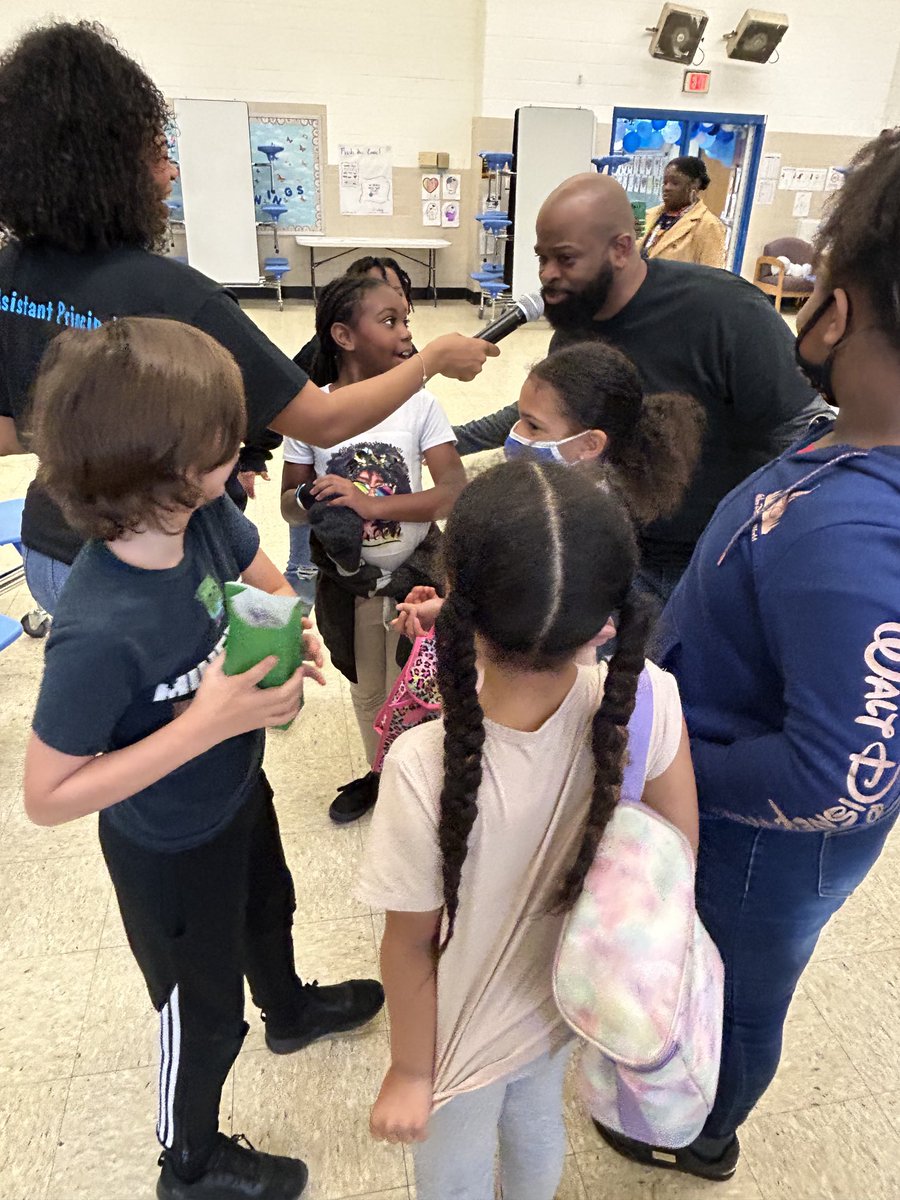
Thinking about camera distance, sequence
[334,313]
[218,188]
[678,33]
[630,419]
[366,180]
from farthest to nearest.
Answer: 1. [366,180]
2. [218,188]
3. [678,33]
4. [334,313]
5. [630,419]

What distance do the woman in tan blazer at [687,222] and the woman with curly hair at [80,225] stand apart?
4.70 meters

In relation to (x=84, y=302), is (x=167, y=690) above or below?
below

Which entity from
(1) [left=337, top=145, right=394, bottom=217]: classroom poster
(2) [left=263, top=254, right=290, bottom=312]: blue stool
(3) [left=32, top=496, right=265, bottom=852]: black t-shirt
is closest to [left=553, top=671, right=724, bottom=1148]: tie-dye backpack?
(3) [left=32, top=496, right=265, bottom=852]: black t-shirt

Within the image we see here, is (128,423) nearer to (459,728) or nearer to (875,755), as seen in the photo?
(459,728)

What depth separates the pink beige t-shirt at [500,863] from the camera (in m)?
0.75

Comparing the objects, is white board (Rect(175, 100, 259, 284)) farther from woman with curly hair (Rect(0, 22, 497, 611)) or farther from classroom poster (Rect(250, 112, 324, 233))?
woman with curly hair (Rect(0, 22, 497, 611))

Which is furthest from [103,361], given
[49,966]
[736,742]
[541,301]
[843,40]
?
[843,40]

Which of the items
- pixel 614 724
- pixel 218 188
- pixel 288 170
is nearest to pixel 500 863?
pixel 614 724

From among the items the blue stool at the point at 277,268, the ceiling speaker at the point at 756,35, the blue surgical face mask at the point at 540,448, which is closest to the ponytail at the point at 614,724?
the blue surgical face mask at the point at 540,448

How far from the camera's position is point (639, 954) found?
731 millimetres

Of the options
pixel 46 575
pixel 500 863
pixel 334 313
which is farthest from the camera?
pixel 334 313

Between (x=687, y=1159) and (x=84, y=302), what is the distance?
65.6 inches

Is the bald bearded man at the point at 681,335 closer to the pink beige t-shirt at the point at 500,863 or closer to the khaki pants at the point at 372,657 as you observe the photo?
the khaki pants at the point at 372,657

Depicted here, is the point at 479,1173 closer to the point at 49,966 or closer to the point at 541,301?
the point at 49,966
